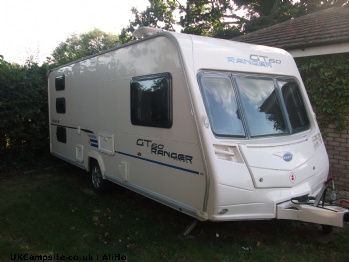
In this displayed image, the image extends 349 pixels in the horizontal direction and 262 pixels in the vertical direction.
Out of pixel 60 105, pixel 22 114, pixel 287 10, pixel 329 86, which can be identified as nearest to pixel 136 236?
pixel 60 105

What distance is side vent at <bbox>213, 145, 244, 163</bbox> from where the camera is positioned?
11.8 ft

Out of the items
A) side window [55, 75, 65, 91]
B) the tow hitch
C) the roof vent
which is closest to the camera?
the tow hitch

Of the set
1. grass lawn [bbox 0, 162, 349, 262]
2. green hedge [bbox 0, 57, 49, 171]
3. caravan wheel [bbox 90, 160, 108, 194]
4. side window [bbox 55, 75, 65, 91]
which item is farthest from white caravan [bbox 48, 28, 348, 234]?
green hedge [bbox 0, 57, 49, 171]

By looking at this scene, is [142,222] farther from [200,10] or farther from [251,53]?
[200,10]

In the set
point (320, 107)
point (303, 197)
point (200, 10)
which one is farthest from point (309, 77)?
Answer: point (200, 10)

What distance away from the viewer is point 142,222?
4949mm

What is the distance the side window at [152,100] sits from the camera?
4148 mm

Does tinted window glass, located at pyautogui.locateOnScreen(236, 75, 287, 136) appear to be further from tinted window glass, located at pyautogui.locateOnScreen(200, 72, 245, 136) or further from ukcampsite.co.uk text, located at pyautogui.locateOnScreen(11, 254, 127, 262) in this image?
ukcampsite.co.uk text, located at pyautogui.locateOnScreen(11, 254, 127, 262)

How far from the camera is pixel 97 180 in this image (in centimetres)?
638

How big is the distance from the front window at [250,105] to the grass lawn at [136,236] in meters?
1.41

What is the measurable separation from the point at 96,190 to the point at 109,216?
4.40ft

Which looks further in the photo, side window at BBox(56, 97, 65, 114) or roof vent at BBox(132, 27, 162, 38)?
side window at BBox(56, 97, 65, 114)

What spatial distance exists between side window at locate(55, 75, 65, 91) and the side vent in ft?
17.0

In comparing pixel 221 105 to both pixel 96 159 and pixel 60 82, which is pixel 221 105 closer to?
pixel 96 159
